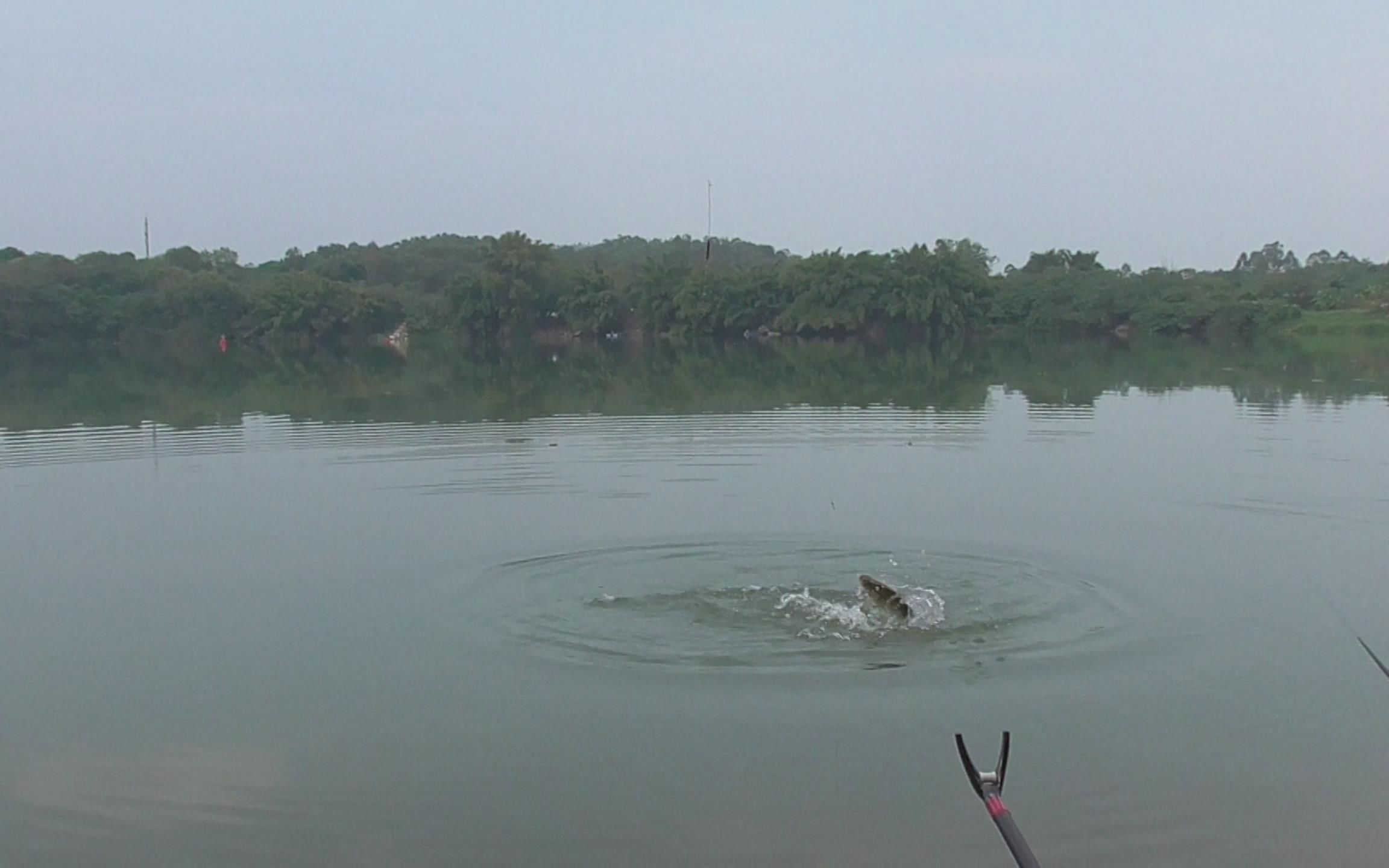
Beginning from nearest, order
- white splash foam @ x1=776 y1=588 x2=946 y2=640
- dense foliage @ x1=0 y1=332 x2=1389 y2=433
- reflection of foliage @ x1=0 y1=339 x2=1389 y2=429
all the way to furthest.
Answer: white splash foam @ x1=776 y1=588 x2=946 y2=640 → dense foliage @ x1=0 y1=332 x2=1389 y2=433 → reflection of foliage @ x1=0 y1=339 x2=1389 y2=429

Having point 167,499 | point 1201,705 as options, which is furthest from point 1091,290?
point 1201,705

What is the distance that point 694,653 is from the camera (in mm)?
8227

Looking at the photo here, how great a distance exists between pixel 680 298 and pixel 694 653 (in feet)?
172

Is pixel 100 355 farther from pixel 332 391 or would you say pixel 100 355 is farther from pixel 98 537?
pixel 98 537

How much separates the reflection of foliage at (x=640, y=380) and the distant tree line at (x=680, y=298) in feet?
25.8

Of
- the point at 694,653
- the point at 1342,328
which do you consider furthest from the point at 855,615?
the point at 1342,328

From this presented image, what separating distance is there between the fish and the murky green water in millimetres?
104

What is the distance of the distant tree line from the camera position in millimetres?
57188

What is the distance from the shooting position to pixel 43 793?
6.46m

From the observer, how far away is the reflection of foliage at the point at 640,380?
24.4 metres

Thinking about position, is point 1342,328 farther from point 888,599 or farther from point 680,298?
point 888,599

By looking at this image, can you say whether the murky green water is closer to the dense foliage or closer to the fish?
the fish

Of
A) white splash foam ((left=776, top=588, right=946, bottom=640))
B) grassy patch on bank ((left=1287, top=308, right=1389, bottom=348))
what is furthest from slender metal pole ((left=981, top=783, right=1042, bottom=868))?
grassy patch on bank ((left=1287, top=308, right=1389, bottom=348))

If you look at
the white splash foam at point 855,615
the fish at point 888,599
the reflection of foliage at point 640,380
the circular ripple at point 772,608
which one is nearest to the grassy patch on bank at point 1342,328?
the reflection of foliage at point 640,380
